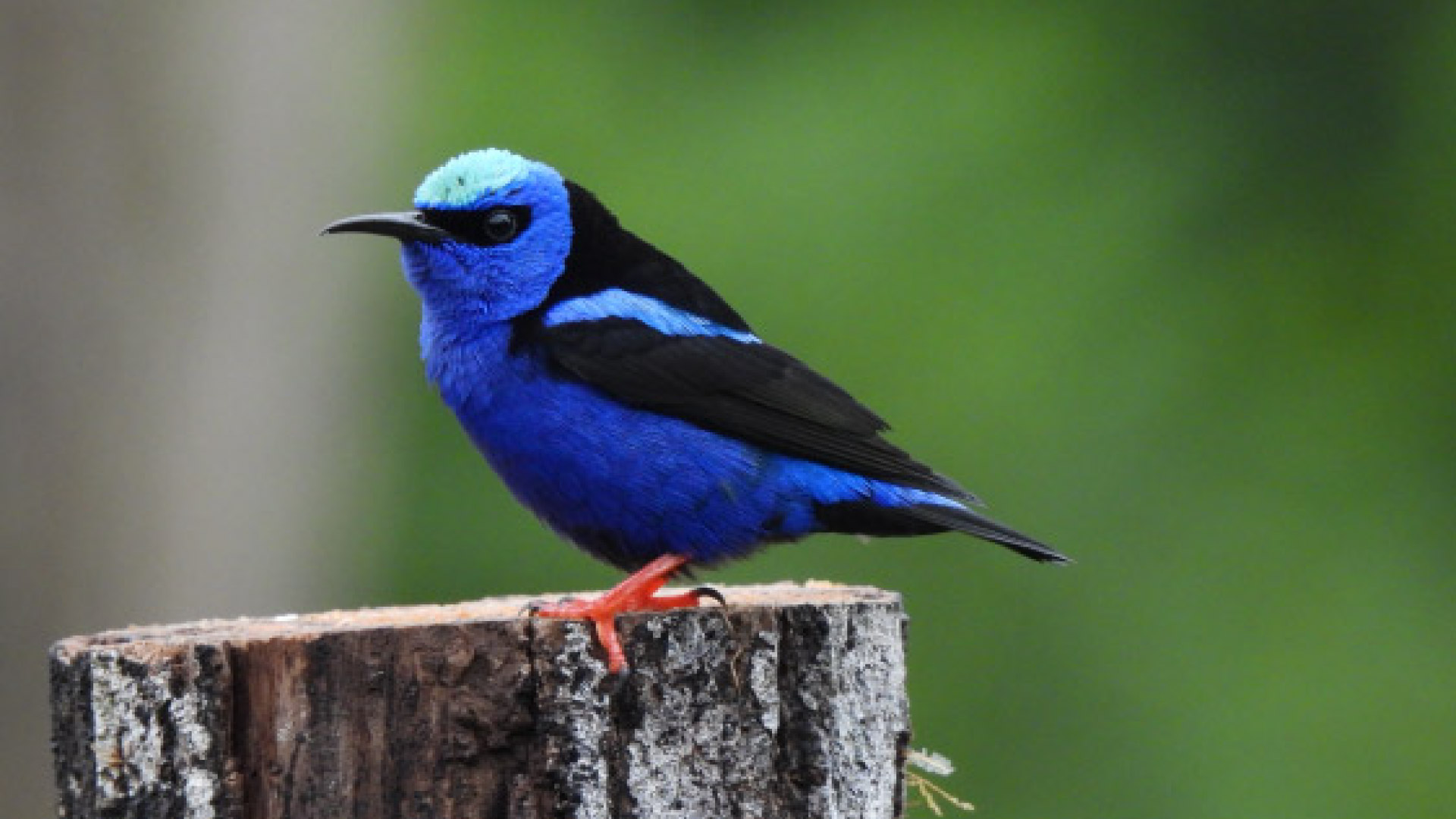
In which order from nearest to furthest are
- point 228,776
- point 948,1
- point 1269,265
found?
point 228,776, point 1269,265, point 948,1

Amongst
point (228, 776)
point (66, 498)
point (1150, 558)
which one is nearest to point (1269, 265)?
point (1150, 558)

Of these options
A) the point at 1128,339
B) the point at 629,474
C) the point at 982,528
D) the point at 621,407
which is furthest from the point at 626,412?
the point at 1128,339

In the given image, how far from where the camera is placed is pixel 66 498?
8.40 meters

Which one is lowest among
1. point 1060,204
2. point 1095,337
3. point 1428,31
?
point 1095,337

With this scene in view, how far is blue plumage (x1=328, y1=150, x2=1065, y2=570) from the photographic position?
5.25 metres

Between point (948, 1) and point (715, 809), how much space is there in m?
8.57

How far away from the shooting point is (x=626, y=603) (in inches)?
185

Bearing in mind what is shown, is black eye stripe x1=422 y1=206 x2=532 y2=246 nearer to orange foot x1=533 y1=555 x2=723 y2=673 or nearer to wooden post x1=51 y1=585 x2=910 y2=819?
orange foot x1=533 y1=555 x2=723 y2=673

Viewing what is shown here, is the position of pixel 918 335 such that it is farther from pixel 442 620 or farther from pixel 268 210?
pixel 442 620

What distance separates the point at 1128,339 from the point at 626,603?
670 centimetres

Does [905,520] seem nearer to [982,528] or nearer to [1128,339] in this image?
[982,528]

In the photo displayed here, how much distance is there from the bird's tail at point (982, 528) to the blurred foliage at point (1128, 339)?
512 centimetres

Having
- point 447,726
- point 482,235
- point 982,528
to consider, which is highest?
point 482,235

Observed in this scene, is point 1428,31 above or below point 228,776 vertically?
above
